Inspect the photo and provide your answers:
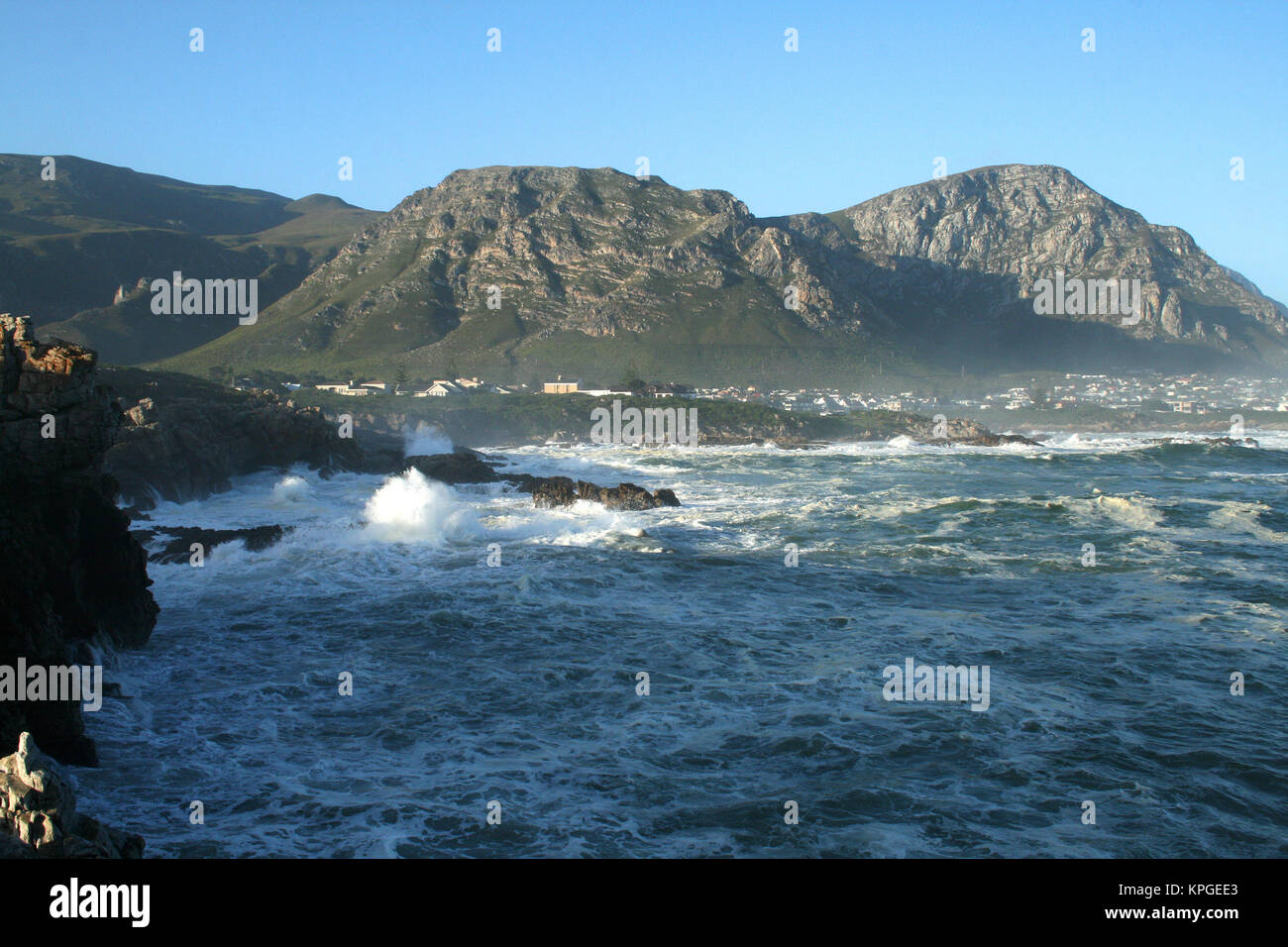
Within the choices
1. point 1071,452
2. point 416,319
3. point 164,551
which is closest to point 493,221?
point 416,319

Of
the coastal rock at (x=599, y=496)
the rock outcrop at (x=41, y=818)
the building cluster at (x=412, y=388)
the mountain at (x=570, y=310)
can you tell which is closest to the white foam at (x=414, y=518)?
the coastal rock at (x=599, y=496)

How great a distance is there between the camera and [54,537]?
16969 mm

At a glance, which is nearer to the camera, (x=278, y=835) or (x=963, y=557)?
(x=278, y=835)

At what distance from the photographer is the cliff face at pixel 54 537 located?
13.6 m

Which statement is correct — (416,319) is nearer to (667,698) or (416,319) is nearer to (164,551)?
(164,551)

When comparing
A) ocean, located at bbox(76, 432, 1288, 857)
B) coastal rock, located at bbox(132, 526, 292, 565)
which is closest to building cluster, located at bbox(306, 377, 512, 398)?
ocean, located at bbox(76, 432, 1288, 857)

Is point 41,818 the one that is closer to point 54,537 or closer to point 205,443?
point 54,537

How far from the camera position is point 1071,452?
73.3m

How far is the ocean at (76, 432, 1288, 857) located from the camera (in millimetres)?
12133

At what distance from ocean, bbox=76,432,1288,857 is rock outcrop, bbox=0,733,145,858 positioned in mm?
1957

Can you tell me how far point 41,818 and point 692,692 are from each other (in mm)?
10669

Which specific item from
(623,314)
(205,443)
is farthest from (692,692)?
(623,314)

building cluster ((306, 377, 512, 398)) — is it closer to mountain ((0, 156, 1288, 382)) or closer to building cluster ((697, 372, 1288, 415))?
mountain ((0, 156, 1288, 382))
